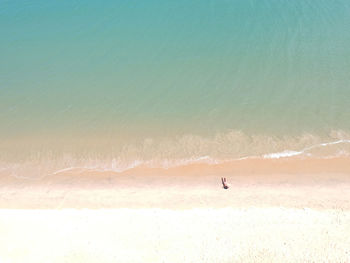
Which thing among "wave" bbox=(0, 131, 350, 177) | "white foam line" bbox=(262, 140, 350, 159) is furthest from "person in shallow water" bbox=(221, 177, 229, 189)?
"white foam line" bbox=(262, 140, 350, 159)

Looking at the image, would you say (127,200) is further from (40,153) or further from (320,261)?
(320,261)

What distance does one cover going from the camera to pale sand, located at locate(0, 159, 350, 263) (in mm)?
10906

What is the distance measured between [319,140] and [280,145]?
189 centimetres

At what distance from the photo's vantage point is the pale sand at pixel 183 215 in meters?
10.9

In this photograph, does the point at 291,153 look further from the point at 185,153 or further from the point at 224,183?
the point at 185,153

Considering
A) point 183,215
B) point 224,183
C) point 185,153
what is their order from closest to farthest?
point 183,215
point 224,183
point 185,153

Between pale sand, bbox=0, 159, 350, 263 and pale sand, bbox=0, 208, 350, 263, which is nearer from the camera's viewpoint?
pale sand, bbox=0, 208, 350, 263

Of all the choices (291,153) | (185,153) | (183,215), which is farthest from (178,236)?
(291,153)

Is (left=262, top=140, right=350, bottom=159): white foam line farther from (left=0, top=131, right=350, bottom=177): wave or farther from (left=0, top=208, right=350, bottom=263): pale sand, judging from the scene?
(left=0, top=208, right=350, bottom=263): pale sand

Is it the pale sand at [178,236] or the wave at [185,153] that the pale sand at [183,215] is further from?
the wave at [185,153]

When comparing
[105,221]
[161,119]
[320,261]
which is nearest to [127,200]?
[105,221]

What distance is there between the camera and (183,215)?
41.7ft

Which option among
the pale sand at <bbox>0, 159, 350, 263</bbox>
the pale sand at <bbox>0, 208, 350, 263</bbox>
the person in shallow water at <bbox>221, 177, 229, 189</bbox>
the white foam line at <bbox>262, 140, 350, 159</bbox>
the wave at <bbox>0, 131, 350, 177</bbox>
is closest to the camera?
the pale sand at <bbox>0, 208, 350, 263</bbox>

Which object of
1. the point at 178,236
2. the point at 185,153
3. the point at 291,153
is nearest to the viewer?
the point at 178,236
